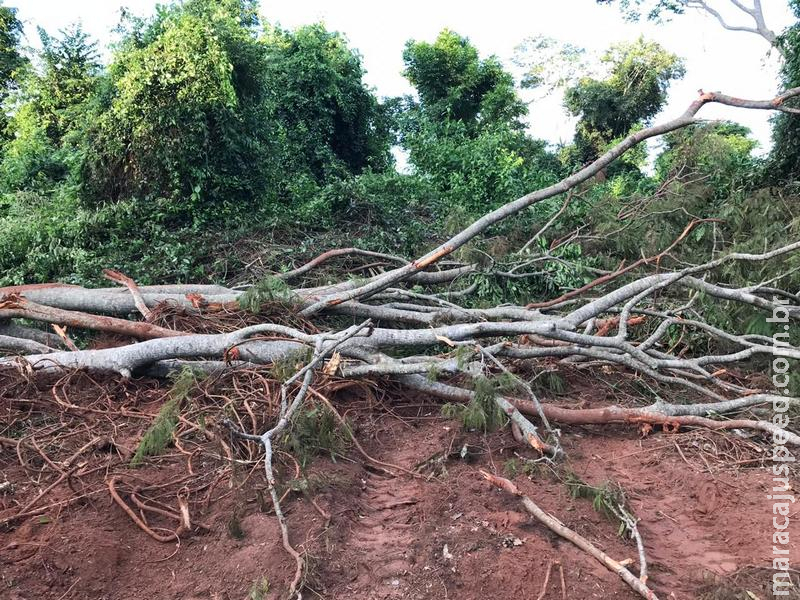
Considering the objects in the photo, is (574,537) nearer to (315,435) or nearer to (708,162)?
(315,435)

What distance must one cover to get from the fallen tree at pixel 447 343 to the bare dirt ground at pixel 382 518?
25 cm

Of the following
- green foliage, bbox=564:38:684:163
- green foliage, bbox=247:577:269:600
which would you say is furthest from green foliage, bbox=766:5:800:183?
green foliage, bbox=564:38:684:163

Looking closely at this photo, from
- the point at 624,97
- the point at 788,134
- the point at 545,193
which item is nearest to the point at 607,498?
the point at 545,193

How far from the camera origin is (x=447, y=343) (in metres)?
3.73

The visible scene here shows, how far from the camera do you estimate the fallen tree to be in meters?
3.58

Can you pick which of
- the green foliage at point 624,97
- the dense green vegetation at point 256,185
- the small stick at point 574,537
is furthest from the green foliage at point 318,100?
the small stick at point 574,537

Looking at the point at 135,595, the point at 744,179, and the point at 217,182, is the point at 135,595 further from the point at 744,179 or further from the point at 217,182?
the point at 744,179

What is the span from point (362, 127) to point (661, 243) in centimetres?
900

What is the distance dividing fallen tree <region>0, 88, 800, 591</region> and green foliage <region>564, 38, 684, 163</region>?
1368cm

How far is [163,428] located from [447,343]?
1.75m

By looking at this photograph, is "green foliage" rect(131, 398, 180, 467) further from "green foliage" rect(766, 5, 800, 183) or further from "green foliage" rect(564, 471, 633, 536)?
"green foliage" rect(766, 5, 800, 183)

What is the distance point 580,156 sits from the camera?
17.5m

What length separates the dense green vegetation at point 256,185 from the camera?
21.0 feet

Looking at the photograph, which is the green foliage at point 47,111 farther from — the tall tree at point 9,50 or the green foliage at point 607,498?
the green foliage at point 607,498
